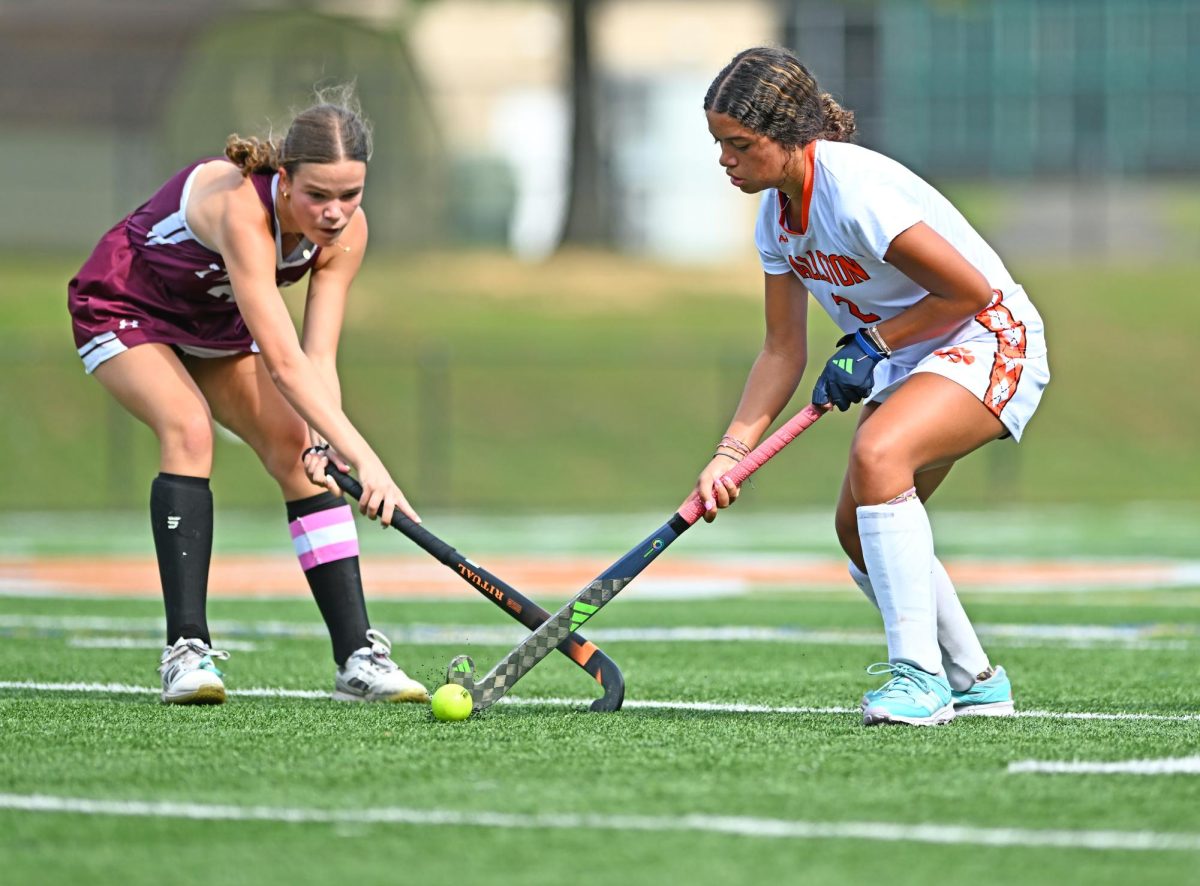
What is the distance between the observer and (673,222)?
107 ft

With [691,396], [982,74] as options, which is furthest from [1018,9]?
[691,396]

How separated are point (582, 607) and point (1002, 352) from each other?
1336mm

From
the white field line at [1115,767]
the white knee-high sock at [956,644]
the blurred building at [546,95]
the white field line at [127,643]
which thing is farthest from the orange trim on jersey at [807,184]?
the blurred building at [546,95]

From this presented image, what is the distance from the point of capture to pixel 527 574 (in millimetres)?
10883

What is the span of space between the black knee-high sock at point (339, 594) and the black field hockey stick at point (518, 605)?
1.02 feet

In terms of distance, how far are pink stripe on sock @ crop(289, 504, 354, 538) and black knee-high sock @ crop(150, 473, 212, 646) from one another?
1.01 ft

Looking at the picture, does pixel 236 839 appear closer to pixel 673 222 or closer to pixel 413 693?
pixel 413 693

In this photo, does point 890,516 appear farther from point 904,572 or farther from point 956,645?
point 956,645

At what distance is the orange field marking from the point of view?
10125 mm

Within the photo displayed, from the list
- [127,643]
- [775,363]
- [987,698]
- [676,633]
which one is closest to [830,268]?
[775,363]

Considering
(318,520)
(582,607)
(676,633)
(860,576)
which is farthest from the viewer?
(676,633)

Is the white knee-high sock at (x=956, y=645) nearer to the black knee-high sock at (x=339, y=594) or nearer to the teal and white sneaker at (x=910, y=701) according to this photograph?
the teal and white sneaker at (x=910, y=701)

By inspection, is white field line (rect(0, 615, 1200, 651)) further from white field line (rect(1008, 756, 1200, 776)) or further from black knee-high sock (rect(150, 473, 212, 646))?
white field line (rect(1008, 756, 1200, 776))

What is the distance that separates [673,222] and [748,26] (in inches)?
218
